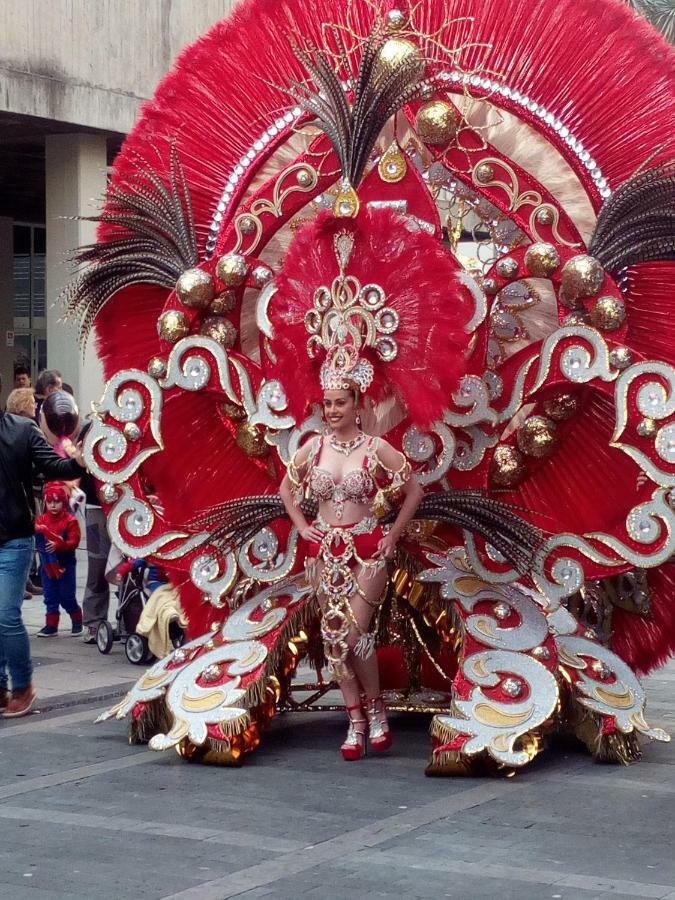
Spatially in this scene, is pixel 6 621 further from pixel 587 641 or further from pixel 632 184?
pixel 632 184

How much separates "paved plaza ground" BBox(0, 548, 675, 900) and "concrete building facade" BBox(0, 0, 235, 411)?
27.7ft

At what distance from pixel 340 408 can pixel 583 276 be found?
1153 mm

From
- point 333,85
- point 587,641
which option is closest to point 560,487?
point 587,641

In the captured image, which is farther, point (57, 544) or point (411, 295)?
point (57, 544)

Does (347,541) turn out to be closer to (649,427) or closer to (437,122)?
(649,427)

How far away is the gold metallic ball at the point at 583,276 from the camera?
695 cm

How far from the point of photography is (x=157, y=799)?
20.6ft

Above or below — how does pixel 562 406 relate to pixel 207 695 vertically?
above

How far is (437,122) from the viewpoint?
286 inches

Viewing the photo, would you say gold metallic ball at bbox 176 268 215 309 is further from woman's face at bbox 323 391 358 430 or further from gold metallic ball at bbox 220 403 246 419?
woman's face at bbox 323 391 358 430

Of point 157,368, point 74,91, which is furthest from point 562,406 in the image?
point 74,91

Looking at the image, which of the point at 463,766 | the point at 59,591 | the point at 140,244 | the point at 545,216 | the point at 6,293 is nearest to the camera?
the point at 463,766

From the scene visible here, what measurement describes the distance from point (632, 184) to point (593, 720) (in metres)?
2.24

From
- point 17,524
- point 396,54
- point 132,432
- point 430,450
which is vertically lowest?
point 17,524
